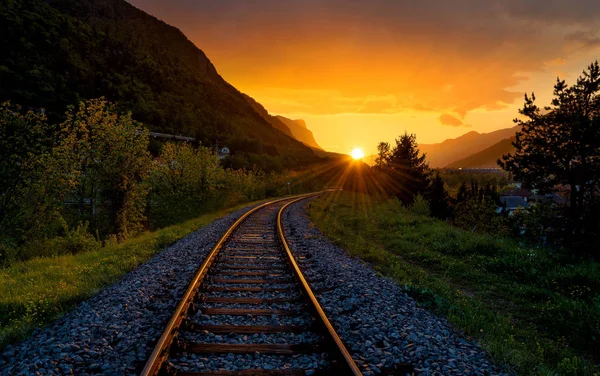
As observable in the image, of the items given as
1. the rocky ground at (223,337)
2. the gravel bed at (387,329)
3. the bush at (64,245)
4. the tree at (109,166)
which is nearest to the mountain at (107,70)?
the tree at (109,166)

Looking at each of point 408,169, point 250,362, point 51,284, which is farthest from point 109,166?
point 408,169

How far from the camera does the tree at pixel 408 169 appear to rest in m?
Answer: 43.4

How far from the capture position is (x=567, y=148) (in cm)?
1609

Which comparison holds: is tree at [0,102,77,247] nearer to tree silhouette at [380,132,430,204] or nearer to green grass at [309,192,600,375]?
green grass at [309,192,600,375]

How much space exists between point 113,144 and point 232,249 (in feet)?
50.9

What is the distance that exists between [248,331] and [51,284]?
585 centimetres

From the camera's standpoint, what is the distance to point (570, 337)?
6832mm

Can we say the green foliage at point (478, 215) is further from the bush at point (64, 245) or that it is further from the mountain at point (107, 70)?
the mountain at point (107, 70)

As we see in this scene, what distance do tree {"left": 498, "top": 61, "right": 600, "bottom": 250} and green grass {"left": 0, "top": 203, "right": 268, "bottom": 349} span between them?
17.8 meters

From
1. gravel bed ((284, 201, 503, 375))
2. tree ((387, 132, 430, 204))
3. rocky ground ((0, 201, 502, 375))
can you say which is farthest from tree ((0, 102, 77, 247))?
tree ((387, 132, 430, 204))

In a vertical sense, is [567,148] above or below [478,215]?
above

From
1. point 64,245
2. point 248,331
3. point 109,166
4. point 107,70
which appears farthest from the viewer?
point 107,70

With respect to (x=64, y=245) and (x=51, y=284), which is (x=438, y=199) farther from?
(x=51, y=284)

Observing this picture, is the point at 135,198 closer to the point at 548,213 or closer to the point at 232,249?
the point at 232,249
